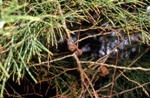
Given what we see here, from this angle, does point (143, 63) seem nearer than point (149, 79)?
No

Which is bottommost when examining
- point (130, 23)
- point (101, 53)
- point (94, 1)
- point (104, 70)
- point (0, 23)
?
point (101, 53)

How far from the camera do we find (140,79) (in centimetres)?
155

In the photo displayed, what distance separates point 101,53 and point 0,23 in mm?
1406

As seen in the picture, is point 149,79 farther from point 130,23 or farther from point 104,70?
point 130,23

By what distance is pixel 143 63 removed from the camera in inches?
66.3

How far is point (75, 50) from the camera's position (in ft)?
2.51

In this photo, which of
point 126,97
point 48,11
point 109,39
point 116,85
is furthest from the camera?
point 109,39

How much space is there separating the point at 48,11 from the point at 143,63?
1029 mm

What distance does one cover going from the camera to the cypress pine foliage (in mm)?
664

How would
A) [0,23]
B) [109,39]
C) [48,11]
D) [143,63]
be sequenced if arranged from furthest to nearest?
[109,39] → [143,63] → [48,11] → [0,23]

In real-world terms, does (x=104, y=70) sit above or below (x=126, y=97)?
above

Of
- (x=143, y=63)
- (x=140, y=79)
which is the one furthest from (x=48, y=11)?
(x=143, y=63)

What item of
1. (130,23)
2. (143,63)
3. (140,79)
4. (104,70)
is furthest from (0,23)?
(143,63)

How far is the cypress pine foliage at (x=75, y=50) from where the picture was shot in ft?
2.18
